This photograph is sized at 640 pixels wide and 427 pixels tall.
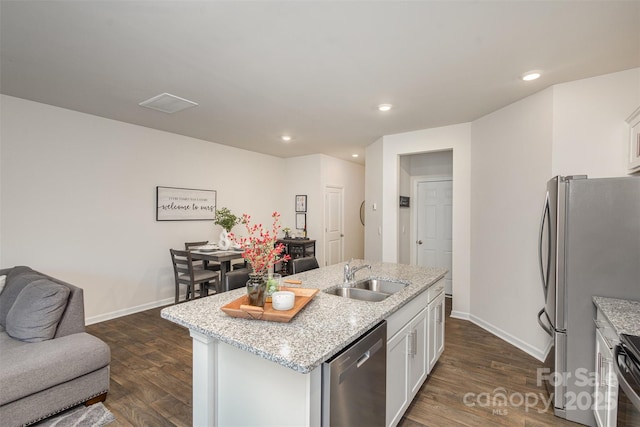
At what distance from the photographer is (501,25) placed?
6.31 feet

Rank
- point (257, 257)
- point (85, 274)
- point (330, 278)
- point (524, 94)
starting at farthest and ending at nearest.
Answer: point (85, 274), point (524, 94), point (330, 278), point (257, 257)

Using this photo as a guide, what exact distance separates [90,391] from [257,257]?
1782 mm

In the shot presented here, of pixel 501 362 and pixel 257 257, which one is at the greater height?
pixel 257 257

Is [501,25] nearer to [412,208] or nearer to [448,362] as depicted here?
[448,362]

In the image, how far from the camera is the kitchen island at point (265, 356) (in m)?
1.21

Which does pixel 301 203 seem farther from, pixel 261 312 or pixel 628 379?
pixel 628 379

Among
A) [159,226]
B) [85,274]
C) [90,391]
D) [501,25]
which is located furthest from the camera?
[159,226]

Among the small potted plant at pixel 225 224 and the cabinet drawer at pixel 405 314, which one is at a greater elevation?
the small potted plant at pixel 225 224

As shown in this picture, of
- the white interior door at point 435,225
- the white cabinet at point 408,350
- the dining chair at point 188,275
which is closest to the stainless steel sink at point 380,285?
the white cabinet at point 408,350

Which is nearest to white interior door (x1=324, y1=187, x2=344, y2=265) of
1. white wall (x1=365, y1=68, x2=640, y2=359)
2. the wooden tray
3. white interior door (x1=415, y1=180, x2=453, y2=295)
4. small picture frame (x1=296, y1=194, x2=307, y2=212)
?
small picture frame (x1=296, y1=194, x2=307, y2=212)

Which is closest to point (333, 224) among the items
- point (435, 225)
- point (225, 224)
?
point (435, 225)

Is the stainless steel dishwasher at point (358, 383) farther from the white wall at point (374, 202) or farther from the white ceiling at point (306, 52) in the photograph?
the white wall at point (374, 202)

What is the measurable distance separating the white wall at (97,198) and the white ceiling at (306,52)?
361mm

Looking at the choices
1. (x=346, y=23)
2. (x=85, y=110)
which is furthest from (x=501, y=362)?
(x=85, y=110)
